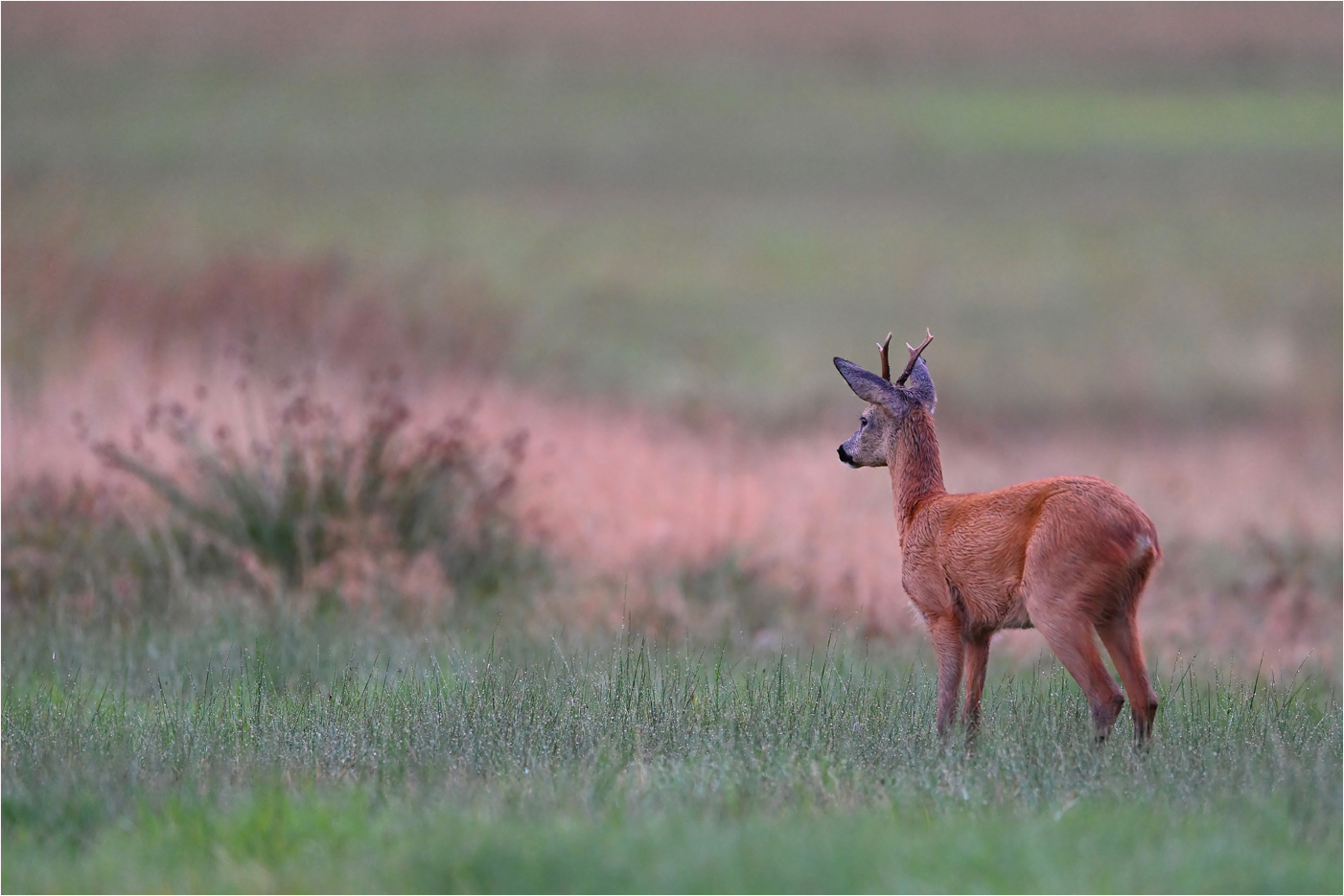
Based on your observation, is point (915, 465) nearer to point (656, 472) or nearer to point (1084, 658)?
point (1084, 658)

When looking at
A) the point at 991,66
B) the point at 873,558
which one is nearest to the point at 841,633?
the point at 873,558

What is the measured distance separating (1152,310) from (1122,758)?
24.2 m

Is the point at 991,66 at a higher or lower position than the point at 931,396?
higher

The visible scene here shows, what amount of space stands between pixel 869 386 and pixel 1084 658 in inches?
74.9

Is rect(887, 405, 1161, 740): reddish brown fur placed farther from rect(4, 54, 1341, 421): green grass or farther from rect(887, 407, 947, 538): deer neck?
rect(4, 54, 1341, 421): green grass

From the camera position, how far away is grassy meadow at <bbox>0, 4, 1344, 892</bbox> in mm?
5648

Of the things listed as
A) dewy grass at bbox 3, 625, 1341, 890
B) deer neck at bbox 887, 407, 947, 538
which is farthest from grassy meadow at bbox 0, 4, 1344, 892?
deer neck at bbox 887, 407, 947, 538

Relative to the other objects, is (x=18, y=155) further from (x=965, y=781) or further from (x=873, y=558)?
(x=965, y=781)

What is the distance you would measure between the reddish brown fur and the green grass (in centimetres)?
1455

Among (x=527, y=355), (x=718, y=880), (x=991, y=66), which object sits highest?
(x=991, y=66)

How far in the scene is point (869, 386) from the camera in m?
7.71

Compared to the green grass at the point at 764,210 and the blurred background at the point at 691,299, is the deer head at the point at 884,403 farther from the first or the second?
the green grass at the point at 764,210

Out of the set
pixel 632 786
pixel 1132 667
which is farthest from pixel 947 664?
pixel 632 786

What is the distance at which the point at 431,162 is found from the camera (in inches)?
1404
